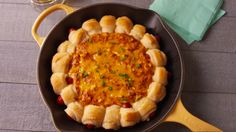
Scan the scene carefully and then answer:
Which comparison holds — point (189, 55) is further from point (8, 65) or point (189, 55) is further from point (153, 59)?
point (8, 65)

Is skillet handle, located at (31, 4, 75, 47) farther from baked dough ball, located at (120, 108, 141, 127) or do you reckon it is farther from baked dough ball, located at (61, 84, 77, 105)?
baked dough ball, located at (120, 108, 141, 127)

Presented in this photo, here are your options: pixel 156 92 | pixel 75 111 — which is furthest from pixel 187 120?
pixel 75 111

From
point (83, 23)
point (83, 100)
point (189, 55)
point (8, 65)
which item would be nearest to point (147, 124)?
point (83, 100)

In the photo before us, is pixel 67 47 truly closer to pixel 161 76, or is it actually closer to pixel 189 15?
pixel 161 76

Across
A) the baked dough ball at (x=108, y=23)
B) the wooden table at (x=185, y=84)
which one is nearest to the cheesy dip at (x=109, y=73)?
the baked dough ball at (x=108, y=23)

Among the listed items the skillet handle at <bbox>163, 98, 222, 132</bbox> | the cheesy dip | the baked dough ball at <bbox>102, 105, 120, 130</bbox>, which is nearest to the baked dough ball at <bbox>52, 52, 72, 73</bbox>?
the cheesy dip

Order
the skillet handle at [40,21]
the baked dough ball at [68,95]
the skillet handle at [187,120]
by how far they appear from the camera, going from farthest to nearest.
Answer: the skillet handle at [40,21] < the baked dough ball at [68,95] < the skillet handle at [187,120]

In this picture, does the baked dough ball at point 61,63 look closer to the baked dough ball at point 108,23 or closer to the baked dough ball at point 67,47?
the baked dough ball at point 67,47
